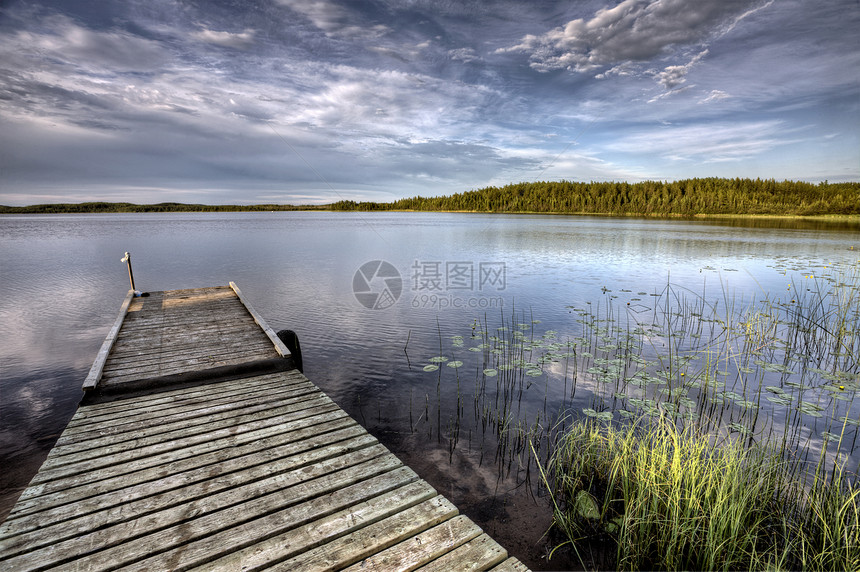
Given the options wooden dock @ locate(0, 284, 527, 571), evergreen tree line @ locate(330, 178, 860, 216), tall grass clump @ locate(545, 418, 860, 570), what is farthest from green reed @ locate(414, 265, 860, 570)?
evergreen tree line @ locate(330, 178, 860, 216)

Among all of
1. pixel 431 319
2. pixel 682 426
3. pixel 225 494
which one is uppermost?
pixel 225 494

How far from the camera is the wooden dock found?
2441 mm

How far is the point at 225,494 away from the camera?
300cm

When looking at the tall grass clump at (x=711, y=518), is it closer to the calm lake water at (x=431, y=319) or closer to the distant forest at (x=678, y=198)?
the calm lake water at (x=431, y=319)

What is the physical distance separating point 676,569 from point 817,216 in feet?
330

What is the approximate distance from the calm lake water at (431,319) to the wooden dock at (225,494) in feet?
4.52

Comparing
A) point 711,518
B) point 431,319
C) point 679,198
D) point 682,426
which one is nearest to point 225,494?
point 711,518

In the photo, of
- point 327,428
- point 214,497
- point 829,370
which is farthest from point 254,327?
point 829,370

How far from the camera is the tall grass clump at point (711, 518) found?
9.87 feet

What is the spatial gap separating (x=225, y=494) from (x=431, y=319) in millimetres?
8444

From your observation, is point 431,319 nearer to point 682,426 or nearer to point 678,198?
point 682,426

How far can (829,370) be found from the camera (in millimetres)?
7234

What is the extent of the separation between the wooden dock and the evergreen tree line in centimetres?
9797

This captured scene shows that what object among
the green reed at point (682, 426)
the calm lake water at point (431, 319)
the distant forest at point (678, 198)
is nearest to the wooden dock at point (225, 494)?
the calm lake water at point (431, 319)
